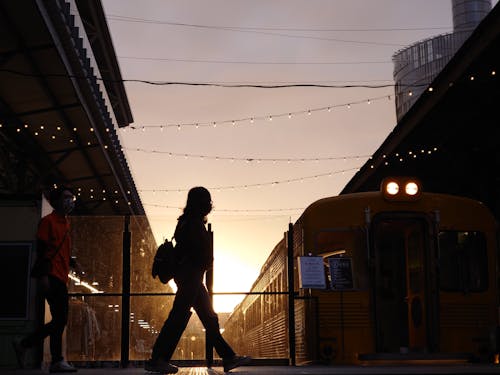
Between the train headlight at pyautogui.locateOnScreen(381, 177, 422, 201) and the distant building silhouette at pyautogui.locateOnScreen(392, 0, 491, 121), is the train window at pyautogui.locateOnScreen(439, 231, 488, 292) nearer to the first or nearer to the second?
the train headlight at pyautogui.locateOnScreen(381, 177, 422, 201)

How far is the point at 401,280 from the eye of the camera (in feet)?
42.5

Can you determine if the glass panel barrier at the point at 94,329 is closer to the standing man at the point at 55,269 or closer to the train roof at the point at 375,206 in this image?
the train roof at the point at 375,206

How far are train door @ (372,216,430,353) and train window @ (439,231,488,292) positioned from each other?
0.98 ft

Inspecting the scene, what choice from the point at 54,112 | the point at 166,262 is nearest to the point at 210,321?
the point at 166,262

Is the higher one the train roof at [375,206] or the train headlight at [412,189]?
the train headlight at [412,189]

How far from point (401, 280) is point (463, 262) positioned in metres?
0.87

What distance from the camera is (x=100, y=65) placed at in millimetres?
44656

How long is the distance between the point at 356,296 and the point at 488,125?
911 cm

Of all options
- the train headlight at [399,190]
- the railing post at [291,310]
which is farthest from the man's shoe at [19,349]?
the train headlight at [399,190]

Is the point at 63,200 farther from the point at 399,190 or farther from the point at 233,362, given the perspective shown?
the point at 399,190

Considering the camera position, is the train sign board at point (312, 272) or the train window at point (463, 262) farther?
the train window at point (463, 262)

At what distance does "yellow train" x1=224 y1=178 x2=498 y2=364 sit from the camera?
12.2m

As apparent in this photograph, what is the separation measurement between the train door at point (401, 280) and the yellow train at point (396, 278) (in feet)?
0.04

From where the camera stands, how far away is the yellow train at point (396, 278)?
40.1 feet
